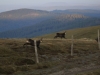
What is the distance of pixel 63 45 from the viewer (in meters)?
45.7

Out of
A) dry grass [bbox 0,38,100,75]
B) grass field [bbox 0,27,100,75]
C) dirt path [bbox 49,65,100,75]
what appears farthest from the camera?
dry grass [bbox 0,38,100,75]

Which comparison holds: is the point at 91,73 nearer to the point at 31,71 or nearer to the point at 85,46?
the point at 31,71

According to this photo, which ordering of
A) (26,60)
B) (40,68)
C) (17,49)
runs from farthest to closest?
(17,49)
(26,60)
(40,68)

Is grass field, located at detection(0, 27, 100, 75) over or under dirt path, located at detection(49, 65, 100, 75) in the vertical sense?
over

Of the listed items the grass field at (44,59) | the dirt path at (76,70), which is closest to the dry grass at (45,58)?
the grass field at (44,59)

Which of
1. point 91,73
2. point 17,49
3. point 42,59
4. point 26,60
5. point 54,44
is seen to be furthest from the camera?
point 54,44

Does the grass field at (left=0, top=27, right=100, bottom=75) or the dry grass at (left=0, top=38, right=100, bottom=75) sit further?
the dry grass at (left=0, top=38, right=100, bottom=75)

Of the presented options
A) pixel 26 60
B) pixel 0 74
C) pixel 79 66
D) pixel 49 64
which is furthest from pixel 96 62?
pixel 0 74

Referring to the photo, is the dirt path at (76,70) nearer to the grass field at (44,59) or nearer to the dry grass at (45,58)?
the grass field at (44,59)

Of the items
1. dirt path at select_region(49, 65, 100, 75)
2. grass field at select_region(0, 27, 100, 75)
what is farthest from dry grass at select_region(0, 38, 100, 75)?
dirt path at select_region(49, 65, 100, 75)

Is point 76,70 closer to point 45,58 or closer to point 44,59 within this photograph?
point 44,59

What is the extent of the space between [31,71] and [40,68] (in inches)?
75.9

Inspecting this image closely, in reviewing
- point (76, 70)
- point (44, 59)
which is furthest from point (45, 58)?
point (76, 70)

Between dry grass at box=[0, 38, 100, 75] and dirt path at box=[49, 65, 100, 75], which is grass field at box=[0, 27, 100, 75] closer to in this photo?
dry grass at box=[0, 38, 100, 75]
